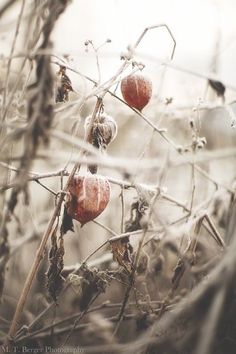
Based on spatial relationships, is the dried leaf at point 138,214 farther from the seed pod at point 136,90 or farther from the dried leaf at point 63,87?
the dried leaf at point 63,87

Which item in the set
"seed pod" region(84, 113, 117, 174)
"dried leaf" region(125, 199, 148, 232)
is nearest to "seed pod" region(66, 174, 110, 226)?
"seed pod" region(84, 113, 117, 174)

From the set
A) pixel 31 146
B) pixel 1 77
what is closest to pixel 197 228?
pixel 31 146

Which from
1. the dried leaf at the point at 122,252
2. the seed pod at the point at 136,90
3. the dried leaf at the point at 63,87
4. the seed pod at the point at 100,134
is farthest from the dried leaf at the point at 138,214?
the dried leaf at the point at 63,87

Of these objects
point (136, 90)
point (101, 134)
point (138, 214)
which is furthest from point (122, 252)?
point (136, 90)

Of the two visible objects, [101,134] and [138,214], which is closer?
[101,134]

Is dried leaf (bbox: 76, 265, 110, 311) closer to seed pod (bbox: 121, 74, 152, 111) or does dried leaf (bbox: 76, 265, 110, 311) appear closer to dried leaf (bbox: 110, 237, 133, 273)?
dried leaf (bbox: 110, 237, 133, 273)

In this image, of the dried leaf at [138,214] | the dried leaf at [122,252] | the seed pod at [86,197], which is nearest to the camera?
the seed pod at [86,197]

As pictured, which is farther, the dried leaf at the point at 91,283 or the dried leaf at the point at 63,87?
the dried leaf at the point at 91,283

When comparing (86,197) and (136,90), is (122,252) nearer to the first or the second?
(86,197)
